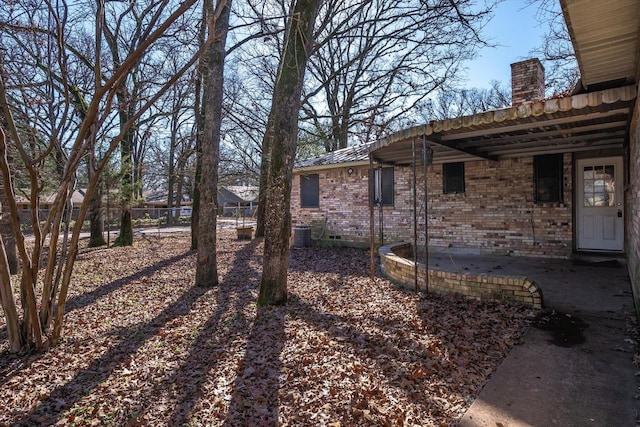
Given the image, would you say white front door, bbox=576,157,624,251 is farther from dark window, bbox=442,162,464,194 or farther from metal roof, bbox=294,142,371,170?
metal roof, bbox=294,142,371,170

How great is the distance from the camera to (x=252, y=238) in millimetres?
15820

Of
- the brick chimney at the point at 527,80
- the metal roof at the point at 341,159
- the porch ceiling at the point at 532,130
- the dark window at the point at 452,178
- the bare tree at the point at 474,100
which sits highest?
the bare tree at the point at 474,100

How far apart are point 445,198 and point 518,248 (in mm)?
2101

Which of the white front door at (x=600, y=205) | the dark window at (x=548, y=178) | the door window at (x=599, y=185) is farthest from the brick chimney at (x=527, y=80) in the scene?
the door window at (x=599, y=185)

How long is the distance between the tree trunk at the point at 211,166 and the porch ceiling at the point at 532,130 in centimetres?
300

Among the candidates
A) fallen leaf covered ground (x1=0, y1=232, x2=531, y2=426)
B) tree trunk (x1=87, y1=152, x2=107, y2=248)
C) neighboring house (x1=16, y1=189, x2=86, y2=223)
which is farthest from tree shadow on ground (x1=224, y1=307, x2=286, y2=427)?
tree trunk (x1=87, y1=152, x2=107, y2=248)

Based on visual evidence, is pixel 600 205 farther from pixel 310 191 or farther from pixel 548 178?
pixel 310 191

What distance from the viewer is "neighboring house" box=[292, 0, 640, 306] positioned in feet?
13.1

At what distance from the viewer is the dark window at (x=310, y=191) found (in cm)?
1277

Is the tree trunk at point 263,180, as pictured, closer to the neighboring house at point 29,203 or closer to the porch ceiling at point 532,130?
the neighboring house at point 29,203

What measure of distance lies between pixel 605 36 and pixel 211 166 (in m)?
5.94

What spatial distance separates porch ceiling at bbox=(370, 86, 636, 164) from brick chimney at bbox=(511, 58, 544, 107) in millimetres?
1446

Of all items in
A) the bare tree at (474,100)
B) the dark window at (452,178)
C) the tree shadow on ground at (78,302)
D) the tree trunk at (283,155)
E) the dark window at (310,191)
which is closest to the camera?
the tree shadow on ground at (78,302)

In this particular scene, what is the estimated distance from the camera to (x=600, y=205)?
7926 mm
